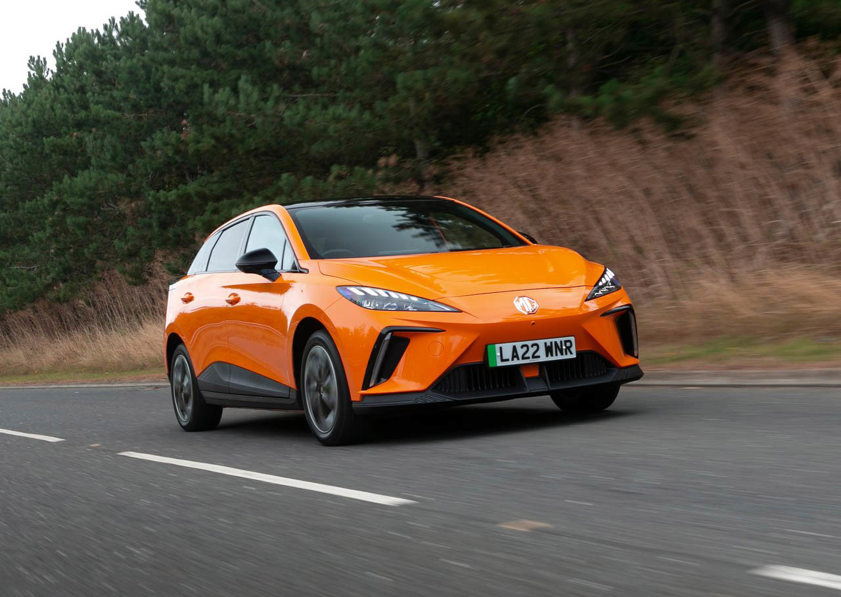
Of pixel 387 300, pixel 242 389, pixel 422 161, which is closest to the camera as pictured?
pixel 387 300

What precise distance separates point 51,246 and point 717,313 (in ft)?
107

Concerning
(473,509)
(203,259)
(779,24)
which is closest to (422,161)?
(779,24)

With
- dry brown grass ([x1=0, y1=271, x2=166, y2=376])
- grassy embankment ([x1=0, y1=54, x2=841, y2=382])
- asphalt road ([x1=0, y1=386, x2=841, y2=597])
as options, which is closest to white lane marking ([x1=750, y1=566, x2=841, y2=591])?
asphalt road ([x1=0, y1=386, x2=841, y2=597])

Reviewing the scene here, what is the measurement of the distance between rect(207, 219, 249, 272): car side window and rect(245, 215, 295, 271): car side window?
8.7 inches

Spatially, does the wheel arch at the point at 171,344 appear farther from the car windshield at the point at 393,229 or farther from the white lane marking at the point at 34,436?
the car windshield at the point at 393,229

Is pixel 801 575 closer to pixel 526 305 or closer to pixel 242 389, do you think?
pixel 526 305

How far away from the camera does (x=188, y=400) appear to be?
9859 millimetres

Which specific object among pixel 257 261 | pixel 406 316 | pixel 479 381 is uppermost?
pixel 257 261

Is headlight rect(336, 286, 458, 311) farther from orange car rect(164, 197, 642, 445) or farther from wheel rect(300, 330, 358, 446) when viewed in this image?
wheel rect(300, 330, 358, 446)

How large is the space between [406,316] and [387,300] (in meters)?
0.18

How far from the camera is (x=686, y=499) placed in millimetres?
4676

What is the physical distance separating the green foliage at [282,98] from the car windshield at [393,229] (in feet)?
23.6

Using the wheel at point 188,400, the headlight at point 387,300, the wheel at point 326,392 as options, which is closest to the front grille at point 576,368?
the headlight at point 387,300

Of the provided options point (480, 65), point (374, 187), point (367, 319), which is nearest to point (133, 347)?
point (374, 187)
